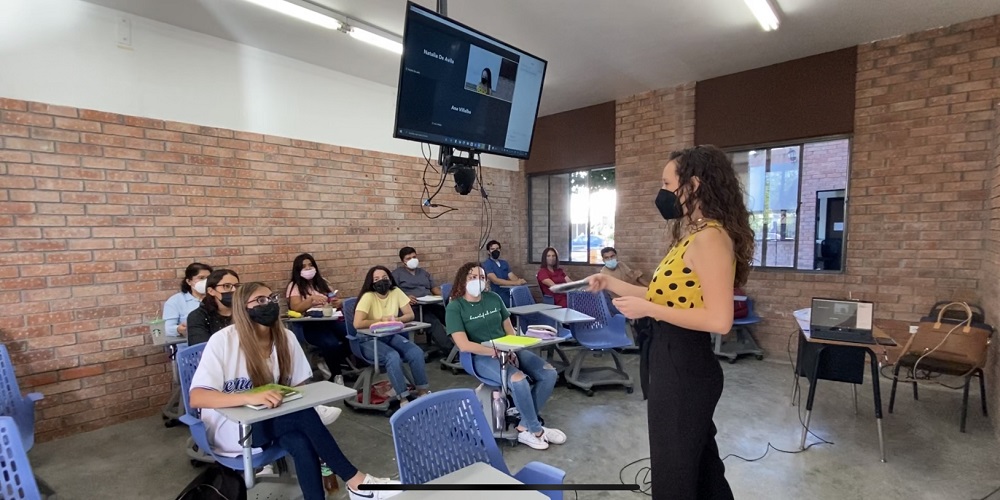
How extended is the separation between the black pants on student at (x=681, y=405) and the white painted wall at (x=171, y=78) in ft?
15.1

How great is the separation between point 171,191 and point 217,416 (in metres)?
2.73

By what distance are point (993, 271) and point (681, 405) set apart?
394cm

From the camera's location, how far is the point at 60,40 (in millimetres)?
3477

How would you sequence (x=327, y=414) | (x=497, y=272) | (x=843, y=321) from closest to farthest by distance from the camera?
(x=327, y=414) < (x=843, y=321) < (x=497, y=272)

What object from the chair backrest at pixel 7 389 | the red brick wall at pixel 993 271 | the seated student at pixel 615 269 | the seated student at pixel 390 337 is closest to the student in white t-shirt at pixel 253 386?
the chair backrest at pixel 7 389

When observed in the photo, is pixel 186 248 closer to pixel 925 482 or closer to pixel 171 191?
pixel 171 191

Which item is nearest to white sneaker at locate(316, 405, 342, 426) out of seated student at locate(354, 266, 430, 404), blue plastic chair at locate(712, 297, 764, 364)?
seated student at locate(354, 266, 430, 404)

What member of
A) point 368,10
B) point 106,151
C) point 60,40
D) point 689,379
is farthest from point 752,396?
point 60,40

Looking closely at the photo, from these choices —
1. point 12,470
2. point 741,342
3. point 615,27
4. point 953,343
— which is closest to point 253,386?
point 12,470

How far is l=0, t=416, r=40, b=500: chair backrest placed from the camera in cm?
154

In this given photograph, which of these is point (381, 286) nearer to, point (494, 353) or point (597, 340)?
point (494, 353)

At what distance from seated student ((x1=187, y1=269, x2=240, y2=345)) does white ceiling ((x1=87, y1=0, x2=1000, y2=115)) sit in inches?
91.4

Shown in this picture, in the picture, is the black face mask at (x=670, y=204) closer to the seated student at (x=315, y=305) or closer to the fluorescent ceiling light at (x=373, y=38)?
the fluorescent ceiling light at (x=373, y=38)

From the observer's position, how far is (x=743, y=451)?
10.2 feet
